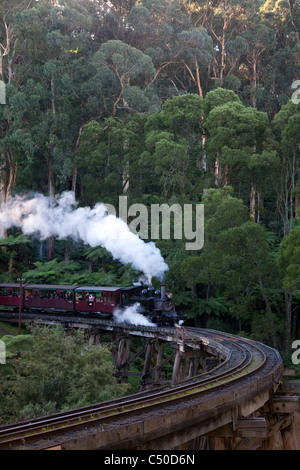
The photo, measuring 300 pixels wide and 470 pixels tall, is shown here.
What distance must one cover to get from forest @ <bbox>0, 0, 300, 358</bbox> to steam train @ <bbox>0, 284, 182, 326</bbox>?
182 inches

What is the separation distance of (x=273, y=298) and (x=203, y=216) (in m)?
6.86

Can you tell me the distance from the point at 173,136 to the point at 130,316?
1600cm

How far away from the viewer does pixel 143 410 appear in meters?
14.4

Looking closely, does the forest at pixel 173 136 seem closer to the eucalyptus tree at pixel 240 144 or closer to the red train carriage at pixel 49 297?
the eucalyptus tree at pixel 240 144

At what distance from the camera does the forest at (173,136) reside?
37125mm

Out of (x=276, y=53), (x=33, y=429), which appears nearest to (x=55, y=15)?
(x=276, y=53)

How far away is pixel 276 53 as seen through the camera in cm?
5812

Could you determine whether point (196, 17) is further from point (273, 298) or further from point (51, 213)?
point (273, 298)

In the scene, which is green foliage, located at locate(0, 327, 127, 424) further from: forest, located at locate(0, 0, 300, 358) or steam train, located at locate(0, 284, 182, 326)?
forest, located at locate(0, 0, 300, 358)

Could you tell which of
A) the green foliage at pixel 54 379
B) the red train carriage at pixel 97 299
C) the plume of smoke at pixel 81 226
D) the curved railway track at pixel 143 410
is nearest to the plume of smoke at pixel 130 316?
the red train carriage at pixel 97 299

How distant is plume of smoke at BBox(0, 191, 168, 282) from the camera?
36.7 metres

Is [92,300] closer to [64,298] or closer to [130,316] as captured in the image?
[64,298]

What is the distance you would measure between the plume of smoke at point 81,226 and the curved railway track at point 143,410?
603 inches

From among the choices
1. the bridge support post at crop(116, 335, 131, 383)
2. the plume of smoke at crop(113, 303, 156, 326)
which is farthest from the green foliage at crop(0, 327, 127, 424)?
the plume of smoke at crop(113, 303, 156, 326)
